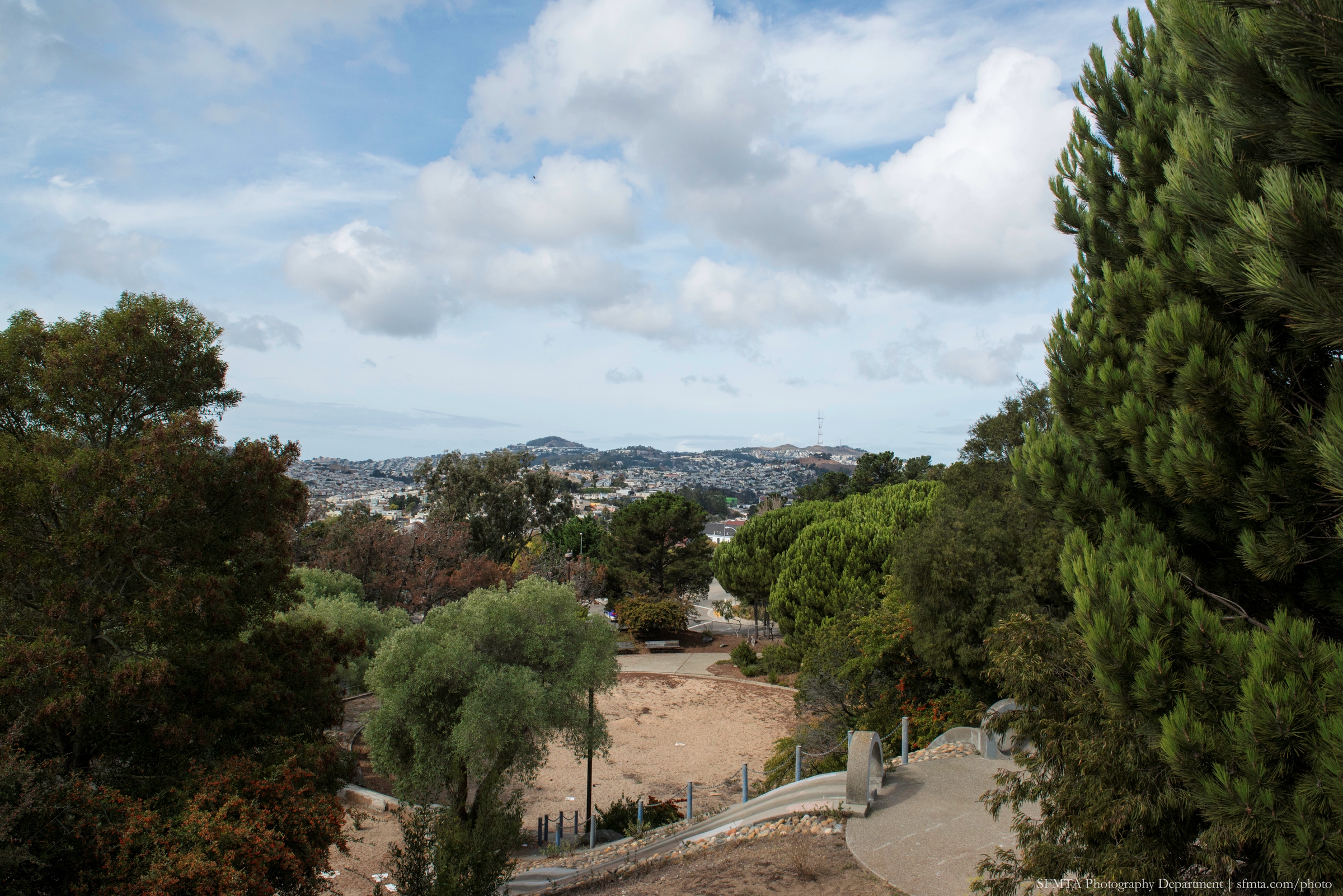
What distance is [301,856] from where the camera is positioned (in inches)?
332

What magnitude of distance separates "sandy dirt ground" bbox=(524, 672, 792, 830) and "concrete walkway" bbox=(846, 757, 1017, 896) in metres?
5.82

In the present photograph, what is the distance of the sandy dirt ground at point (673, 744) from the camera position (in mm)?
17453

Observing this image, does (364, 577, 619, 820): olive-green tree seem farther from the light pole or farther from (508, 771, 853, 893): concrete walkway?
(508, 771, 853, 893): concrete walkway

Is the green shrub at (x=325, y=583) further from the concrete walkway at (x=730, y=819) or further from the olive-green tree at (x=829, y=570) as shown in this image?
the olive-green tree at (x=829, y=570)

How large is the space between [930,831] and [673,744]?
43.4 feet

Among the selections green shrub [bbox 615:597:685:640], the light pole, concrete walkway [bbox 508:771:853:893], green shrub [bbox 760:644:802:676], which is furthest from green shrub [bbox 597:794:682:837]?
green shrub [bbox 615:597:685:640]

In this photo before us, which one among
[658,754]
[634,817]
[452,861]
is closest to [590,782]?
[634,817]

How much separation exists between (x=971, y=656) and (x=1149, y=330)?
11577 mm

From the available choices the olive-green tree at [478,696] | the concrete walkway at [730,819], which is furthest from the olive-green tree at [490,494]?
the concrete walkway at [730,819]

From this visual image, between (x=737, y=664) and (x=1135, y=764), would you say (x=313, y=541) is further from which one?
(x=1135, y=764)

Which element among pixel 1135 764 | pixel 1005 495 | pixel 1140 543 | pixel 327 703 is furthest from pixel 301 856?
pixel 1005 495

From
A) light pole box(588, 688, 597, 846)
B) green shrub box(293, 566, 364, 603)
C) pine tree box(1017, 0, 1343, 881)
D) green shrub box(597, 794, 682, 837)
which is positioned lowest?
green shrub box(597, 794, 682, 837)

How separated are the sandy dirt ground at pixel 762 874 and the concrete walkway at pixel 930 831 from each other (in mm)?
247

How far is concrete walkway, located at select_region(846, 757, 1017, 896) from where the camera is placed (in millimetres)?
8055
